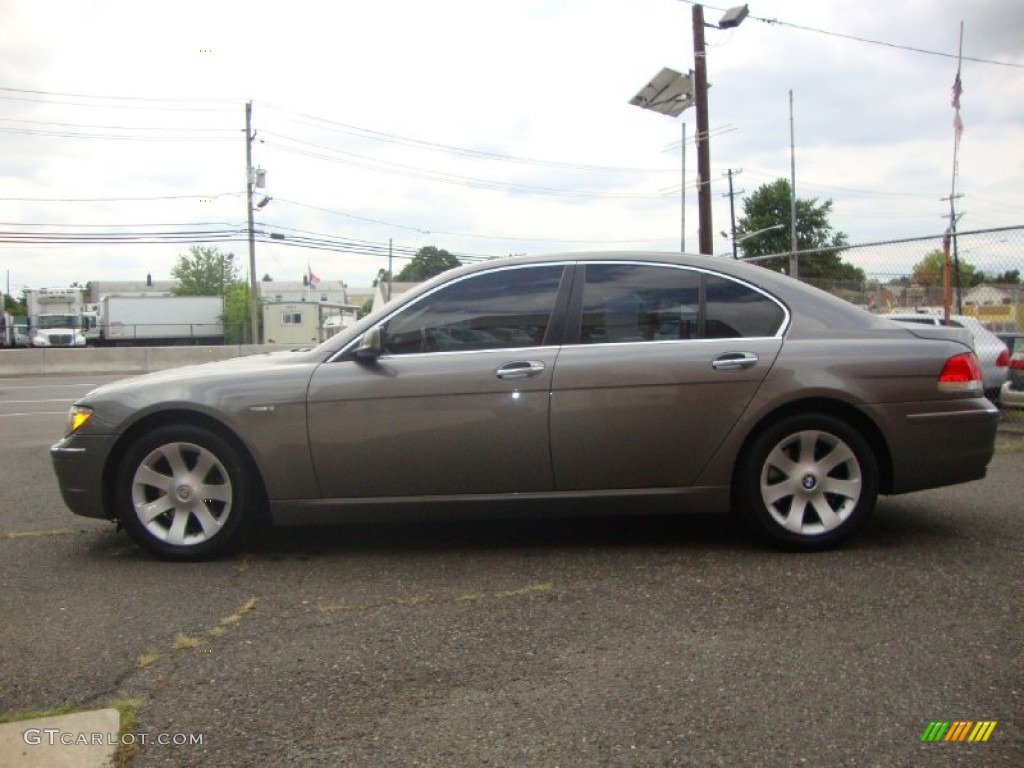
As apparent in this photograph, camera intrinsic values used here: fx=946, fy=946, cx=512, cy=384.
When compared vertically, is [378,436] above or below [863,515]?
above

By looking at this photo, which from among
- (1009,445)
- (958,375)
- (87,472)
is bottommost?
(1009,445)

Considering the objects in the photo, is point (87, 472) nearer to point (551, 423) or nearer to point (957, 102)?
point (551, 423)

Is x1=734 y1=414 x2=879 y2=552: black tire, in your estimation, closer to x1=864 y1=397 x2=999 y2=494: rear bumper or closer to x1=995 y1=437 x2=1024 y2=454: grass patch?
x1=864 y1=397 x2=999 y2=494: rear bumper

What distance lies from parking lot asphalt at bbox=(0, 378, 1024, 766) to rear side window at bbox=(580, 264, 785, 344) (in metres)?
1.12

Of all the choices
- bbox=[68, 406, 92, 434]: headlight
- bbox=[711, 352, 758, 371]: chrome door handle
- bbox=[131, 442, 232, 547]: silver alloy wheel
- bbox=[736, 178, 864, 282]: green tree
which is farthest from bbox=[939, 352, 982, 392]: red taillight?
bbox=[736, 178, 864, 282]: green tree

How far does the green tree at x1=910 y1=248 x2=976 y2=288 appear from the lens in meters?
11.0

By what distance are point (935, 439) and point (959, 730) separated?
2.21 meters

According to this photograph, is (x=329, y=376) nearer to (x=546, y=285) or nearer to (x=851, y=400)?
(x=546, y=285)

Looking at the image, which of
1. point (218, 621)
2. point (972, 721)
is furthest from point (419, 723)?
point (972, 721)

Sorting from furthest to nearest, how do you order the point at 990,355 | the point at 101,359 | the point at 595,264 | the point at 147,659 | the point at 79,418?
the point at 101,359 < the point at 990,355 < the point at 595,264 < the point at 79,418 < the point at 147,659

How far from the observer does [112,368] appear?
28078 millimetres

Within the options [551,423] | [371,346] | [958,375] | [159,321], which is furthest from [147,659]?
[159,321]

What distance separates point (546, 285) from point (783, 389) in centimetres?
130

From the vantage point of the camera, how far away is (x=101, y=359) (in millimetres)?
28469
